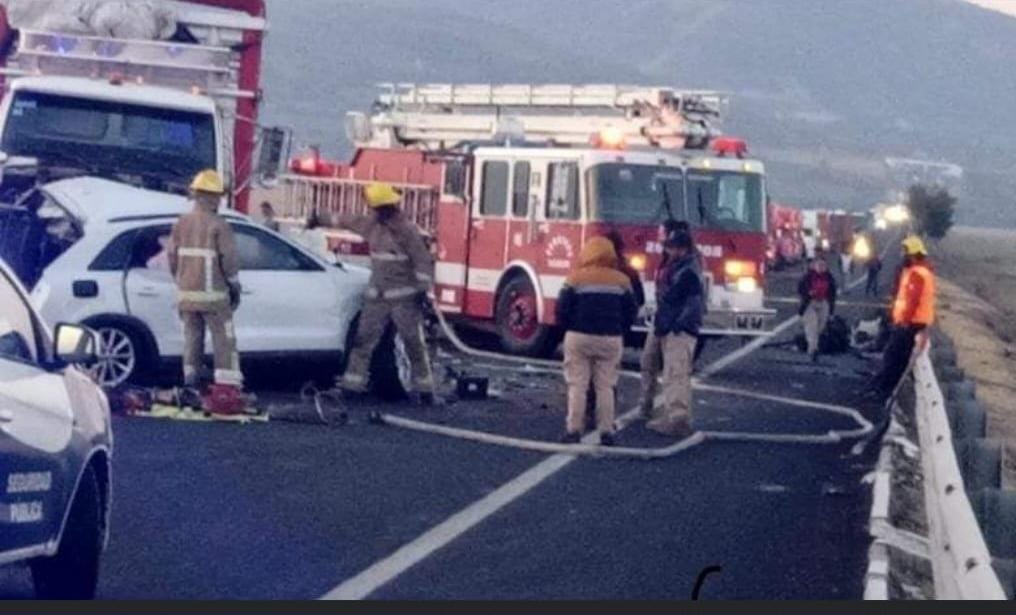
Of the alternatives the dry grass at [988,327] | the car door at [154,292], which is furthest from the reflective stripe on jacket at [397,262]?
the dry grass at [988,327]

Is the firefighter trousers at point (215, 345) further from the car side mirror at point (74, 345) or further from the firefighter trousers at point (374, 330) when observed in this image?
the car side mirror at point (74, 345)

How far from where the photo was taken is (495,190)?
2770 centimetres

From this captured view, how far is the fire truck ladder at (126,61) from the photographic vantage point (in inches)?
892

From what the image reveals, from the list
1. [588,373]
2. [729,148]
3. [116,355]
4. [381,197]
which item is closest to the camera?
[588,373]

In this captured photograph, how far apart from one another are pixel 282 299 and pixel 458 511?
234 inches

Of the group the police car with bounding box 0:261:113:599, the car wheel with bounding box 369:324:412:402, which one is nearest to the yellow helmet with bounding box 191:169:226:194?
the car wheel with bounding box 369:324:412:402

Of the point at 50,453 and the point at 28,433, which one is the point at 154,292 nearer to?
the point at 50,453

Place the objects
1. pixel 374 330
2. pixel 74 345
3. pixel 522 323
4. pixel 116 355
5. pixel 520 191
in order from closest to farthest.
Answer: pixel 74 345 < pixel 116 355 < pixel 374 330 < pixel 522 323 < pixel 520 191

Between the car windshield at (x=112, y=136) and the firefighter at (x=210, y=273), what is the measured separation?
3.38 m

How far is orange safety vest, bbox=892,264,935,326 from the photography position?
23359 millimetres

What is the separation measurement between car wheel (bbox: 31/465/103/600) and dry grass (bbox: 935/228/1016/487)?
12022 mm

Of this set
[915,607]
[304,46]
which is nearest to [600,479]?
[915,607]

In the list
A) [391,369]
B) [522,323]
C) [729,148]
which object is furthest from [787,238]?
[391,369]

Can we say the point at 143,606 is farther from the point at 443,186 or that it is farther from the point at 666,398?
the point at 443,186
